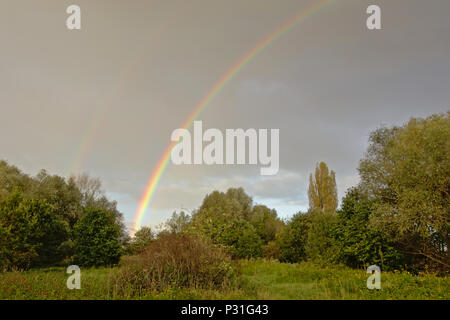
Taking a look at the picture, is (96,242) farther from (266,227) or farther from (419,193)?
(419,193)

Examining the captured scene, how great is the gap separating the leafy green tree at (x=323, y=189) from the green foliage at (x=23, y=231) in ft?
103

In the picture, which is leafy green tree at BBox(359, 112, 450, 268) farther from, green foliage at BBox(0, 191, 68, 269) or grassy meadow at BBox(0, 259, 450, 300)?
green foliage at BBox(0, 191, 68, 269)

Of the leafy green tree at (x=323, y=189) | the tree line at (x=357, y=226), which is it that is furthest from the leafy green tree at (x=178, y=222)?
the leafy green tree at (x=323, y=189)

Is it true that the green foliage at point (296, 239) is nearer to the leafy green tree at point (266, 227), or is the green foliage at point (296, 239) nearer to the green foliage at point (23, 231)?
the leafy green tree at point (266, 227)

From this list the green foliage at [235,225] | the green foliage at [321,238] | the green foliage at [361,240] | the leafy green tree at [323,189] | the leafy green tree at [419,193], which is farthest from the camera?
the leafy green tree at [323,189]

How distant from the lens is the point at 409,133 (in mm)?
15734

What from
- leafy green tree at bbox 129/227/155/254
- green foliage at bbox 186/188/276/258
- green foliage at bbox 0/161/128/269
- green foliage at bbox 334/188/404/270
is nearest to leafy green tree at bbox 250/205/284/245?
green foliage at bbox 186/188/276/258

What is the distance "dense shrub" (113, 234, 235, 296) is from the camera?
9680mm

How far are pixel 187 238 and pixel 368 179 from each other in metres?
11.7

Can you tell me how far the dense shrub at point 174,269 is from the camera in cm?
968

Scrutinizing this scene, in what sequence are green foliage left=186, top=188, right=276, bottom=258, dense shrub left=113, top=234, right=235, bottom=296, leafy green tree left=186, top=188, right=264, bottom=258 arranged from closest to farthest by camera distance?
1. dense shrub left=113, top=234, right=235, bottom=296
2. leafy green tree left=186, top=188, right=264, bottom=258
3. green foliage left=186, top=188, right=276, bottom=258

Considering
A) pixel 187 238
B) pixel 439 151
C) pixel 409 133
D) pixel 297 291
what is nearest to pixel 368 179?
pixel 409 133

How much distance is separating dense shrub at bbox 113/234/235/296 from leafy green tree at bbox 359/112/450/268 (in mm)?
8366
